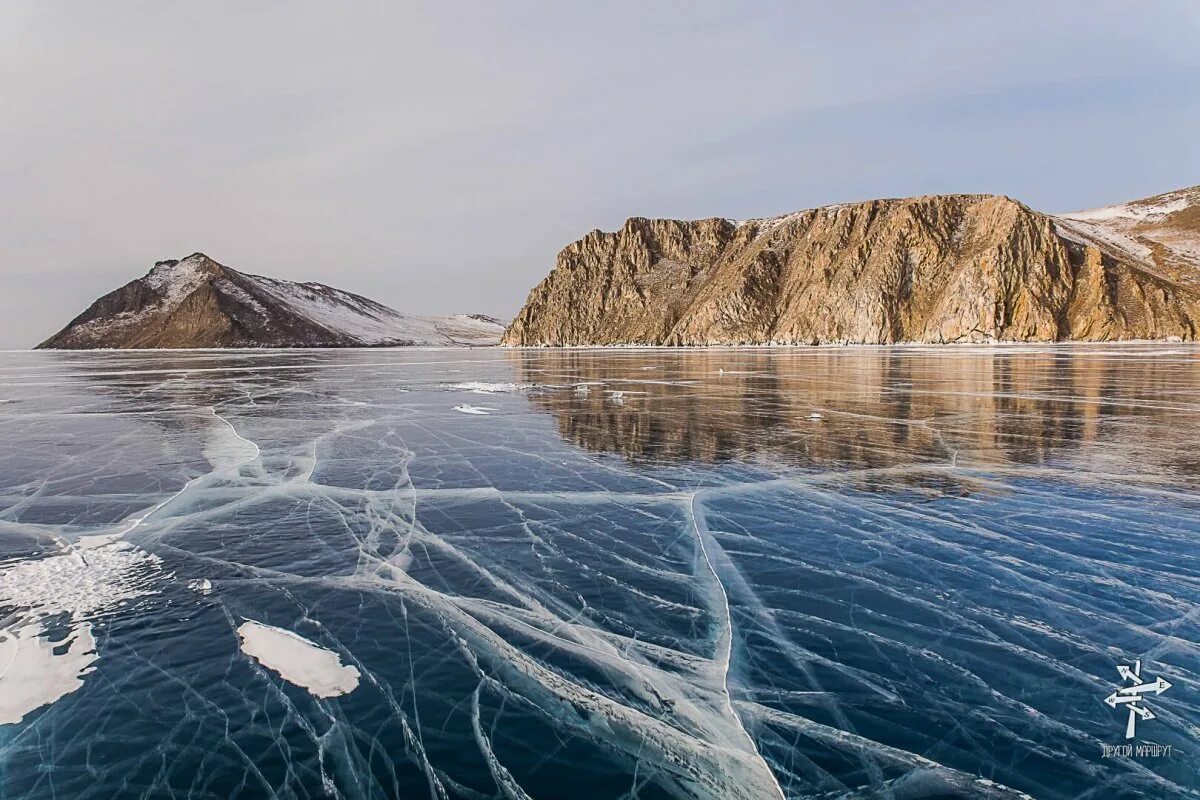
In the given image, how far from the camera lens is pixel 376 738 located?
459 cm

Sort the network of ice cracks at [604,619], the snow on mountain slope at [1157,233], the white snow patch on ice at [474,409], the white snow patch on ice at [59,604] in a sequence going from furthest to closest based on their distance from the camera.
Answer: the snow on mountain slope at [1157,233]
the white snow patch on ice at [474,409]
the white snow patch on ice at [59,604]
the network of ice cracks at [604,619]

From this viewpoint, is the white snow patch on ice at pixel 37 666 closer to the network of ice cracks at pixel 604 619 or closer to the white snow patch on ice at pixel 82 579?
the network of ice cracks at pixel 604 619

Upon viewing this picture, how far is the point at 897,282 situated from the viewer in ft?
441

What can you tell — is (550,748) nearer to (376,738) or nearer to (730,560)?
(376,738)

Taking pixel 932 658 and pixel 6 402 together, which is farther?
pixel 6 402

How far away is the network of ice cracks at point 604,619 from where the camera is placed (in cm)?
434

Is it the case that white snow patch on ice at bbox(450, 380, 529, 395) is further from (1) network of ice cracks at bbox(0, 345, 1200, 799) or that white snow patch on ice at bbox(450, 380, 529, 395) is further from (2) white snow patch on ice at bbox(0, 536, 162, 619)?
(2) white snow patch on ice at bbox(0, 536, 162, 619)

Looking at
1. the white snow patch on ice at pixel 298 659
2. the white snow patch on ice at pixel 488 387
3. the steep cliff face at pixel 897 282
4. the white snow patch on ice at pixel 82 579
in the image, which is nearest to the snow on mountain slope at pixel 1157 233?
the steep cliff face at pixel 897 282

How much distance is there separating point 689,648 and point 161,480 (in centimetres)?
1200

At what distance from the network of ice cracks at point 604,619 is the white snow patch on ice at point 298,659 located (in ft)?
0.24

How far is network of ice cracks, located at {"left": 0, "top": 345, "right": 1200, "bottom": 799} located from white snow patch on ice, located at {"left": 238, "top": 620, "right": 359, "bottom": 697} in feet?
0.24

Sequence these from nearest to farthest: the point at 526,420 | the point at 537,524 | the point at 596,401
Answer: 1. the point at 537,524
2. the point at 526,420
3. the point at 596,401

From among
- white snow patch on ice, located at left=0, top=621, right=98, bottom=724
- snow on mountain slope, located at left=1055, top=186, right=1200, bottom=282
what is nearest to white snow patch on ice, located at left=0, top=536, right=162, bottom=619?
white snow patch on ice, located at left=0, top=621, right=98, bottom=724

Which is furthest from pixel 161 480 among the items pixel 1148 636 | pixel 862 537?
pixel 1148 636
